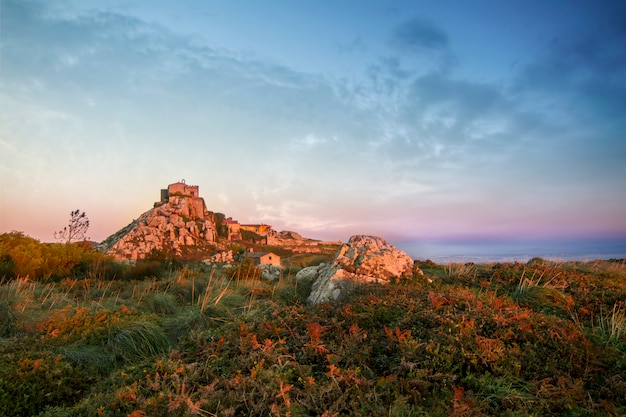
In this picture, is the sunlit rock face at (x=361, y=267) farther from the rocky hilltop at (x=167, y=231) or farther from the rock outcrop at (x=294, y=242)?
the rock outcrop at (x=294, y=242)

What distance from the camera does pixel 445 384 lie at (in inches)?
147

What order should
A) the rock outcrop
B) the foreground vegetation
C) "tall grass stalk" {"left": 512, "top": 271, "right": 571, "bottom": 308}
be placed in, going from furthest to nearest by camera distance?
1. the rock outcrop
2. "tall grass stalk" {"left": 512, "top": 271, "right": 571, "bottom": 308}
3. the foreground vegetation

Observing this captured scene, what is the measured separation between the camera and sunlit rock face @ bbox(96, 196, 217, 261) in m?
43.7

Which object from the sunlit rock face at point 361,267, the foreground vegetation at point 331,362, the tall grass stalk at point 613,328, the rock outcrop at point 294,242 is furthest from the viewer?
the rock outcrop at point 294,242

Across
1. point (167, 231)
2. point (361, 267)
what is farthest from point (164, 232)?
point (361, 267)

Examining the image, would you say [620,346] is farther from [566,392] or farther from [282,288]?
[282,288]

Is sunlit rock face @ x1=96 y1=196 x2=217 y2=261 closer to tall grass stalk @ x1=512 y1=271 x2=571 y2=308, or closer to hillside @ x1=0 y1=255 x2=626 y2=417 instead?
hillside @ x1=0 y1=255 x2=626 y2=417

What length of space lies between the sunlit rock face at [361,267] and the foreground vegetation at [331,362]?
5.44 ft

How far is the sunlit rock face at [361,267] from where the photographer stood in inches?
362

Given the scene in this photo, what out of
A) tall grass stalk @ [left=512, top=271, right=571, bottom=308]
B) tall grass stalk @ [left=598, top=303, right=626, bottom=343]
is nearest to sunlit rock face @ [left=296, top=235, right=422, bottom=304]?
tall grass stalk @ [left=512, top=271, right=571, bottom=308]

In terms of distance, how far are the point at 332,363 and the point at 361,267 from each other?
6.11 meters

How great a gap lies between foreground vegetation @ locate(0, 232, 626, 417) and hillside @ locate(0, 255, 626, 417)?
16 millimetres

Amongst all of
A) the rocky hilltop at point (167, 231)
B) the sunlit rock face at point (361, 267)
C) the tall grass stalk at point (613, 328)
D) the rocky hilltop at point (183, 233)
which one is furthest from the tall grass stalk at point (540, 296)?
the rocky hilltop at point (167, 231)

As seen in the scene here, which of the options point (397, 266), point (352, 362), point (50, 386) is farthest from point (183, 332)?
point (397, 266)
